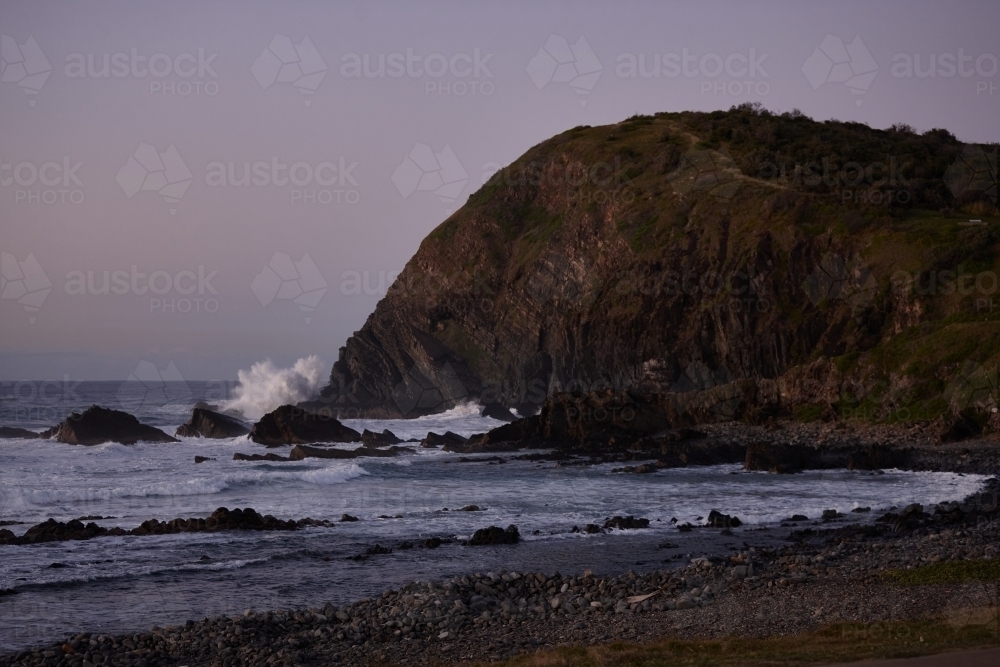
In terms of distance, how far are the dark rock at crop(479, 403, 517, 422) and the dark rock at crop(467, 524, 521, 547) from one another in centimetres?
5072

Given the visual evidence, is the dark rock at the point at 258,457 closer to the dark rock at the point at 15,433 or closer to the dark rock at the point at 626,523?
the dark rock at the point at 15,433

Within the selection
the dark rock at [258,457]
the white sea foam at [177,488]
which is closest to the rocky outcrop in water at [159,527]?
the white sea foam at [177,488]

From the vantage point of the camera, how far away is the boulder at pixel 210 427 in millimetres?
57094

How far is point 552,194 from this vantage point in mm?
90500

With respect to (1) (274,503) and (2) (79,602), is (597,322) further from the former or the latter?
(2) (79,602)

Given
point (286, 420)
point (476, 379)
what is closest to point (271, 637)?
point (286, 420)

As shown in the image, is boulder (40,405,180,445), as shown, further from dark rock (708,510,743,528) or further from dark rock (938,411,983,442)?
dark rock (938,411,983,442)

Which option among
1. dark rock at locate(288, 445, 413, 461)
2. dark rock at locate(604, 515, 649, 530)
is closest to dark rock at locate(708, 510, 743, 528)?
dark rock at locate(604, 515, 649, 530)

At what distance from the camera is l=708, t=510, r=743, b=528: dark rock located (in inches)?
1017

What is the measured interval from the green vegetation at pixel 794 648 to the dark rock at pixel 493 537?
11200mm

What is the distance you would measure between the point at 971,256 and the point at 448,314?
47.6 metres

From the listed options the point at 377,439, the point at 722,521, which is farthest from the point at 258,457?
the point at 722,521

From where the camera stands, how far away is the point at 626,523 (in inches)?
1027

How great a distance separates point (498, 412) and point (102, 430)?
3466 centimetres
